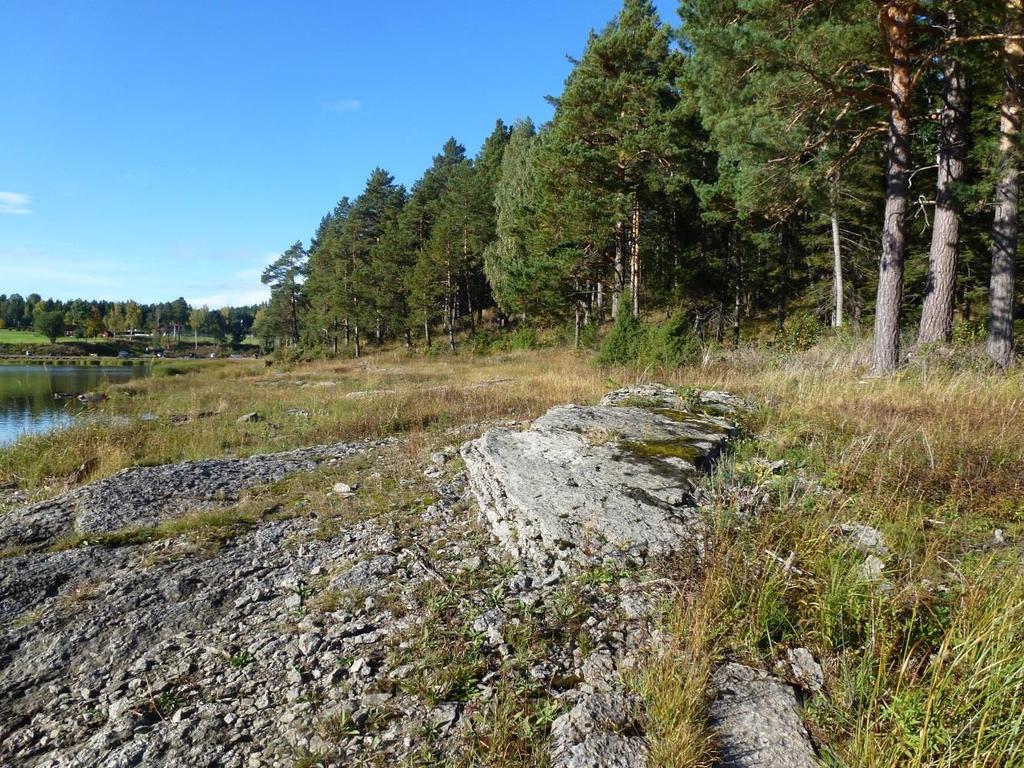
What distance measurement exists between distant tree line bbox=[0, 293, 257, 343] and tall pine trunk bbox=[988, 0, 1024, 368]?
116m

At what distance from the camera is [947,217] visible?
9.41 m

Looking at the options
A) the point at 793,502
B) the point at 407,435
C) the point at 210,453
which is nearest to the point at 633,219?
the point at 407,435

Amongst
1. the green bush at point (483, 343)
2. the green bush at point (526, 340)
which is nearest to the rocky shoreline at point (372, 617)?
the green bush at point (526, 340)

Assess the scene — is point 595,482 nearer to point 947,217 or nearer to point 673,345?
point 673,345

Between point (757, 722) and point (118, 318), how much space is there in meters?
126

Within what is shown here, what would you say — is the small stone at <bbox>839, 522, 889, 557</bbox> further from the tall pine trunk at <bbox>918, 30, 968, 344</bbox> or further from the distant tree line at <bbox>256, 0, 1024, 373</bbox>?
the tall pine trunk at <bbox>918, 30, 968, 344</bbox>

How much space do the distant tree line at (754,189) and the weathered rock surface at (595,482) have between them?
22.3 feet

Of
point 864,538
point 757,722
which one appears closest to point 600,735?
point 757,722

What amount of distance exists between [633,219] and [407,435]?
16.4 meters

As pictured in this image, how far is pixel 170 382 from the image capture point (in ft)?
89.0

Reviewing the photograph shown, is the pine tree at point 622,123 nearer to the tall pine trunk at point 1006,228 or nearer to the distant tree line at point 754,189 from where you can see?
the distant tree line at point 754,189

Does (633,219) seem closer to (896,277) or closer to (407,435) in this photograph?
(896,277)

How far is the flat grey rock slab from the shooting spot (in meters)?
2.05

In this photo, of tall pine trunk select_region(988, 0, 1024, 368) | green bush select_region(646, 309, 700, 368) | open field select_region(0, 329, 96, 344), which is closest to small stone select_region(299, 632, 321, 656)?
green bush select_region(646, 309, 700, 368)
